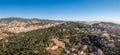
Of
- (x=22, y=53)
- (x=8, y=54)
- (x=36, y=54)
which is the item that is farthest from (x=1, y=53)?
(x=36, y=54)

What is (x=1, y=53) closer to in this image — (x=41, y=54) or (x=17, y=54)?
(x=17, y=54)

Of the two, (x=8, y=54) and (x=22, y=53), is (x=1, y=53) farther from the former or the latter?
(x=22, y=53)

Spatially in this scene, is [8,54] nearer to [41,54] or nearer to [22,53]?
[22,53]

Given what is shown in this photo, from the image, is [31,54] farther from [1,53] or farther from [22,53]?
[1,53]

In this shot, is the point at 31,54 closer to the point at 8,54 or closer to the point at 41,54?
the point at 41,54

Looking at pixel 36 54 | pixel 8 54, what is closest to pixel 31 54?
pixel 36 54

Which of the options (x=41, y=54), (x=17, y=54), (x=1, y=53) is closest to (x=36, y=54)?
(x=41, y=54)
